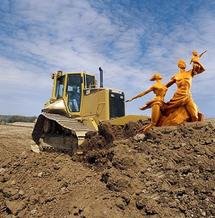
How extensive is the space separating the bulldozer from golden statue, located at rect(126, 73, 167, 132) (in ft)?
6.64

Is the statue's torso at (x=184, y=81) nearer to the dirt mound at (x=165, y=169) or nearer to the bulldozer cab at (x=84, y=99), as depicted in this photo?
the dirt mound at (x=165, y=169)

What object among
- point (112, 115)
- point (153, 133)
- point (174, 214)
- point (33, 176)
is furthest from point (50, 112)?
point (174, 214)

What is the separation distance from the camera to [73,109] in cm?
1040

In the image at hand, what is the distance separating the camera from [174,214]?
497 cm

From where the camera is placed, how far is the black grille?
9.94 metres

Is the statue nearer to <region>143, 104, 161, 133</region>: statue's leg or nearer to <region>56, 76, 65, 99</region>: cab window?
<region>143, 104, 161, 133</region>: statue's leg


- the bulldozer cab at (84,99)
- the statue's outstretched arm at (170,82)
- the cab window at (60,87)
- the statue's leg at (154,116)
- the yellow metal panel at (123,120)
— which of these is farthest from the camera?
the cab window at (60,87)

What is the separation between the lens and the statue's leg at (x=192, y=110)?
700cm

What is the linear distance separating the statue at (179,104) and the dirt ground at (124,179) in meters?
0.38

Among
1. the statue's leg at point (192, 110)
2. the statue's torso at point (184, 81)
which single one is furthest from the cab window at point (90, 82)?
the statue's leg at point (192, 110)

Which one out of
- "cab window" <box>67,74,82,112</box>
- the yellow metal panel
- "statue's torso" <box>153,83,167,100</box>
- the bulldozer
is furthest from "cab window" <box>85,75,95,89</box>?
"statue's torso" <box>153,83,167,100</box>

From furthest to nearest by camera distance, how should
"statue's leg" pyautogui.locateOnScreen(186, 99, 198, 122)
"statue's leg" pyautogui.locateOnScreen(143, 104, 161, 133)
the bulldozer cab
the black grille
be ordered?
the black grille, the bulldozer cab, "statue's leg" pyautogui.locateOnScreen(143, 104, 161, 133), "statue's leg" pyautogui.locateOnScreen(186, 99, 198, 122)

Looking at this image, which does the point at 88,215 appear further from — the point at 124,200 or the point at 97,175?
the point at 97,175

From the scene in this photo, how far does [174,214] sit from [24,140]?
14.1 meters
